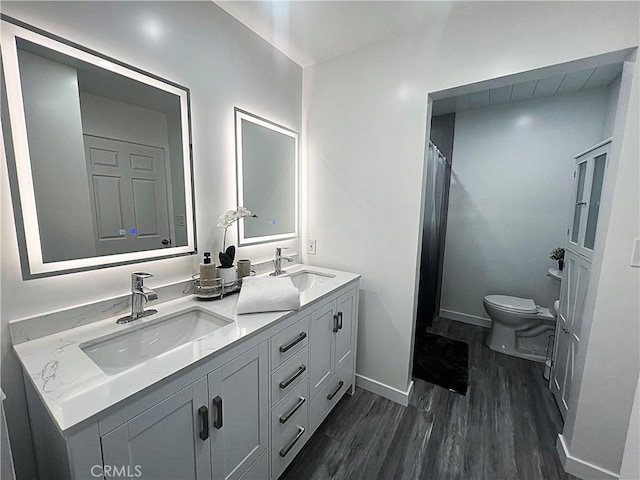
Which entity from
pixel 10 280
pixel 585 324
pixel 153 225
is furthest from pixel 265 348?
pixel 585 324

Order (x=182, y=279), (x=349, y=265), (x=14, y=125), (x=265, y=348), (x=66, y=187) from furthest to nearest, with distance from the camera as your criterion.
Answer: (x=349, y=265)
(x=182, y=279)
(x=265, y=348)
(x=66, y=187)
(x=14, y=125)

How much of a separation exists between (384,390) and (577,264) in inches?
60.3

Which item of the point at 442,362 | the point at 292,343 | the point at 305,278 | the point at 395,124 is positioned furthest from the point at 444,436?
the point at 395,124

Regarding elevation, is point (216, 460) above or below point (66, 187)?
below

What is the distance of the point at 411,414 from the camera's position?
1.78 metres

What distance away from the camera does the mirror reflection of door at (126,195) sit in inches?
43.1

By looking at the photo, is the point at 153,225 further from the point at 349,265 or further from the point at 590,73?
the point at 590,73

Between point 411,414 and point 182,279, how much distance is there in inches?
66.0

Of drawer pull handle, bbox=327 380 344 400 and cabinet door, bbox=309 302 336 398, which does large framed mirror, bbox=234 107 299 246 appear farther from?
drawer pull handle, bbox=327 380 344 400

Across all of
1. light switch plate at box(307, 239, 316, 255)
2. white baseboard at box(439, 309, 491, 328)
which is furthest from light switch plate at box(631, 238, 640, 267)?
white baseboard at box(439, 309, 491, 328)

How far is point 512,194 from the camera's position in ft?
8.97

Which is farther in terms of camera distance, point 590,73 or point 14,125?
point 590,73

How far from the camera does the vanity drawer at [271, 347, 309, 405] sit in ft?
3.92
